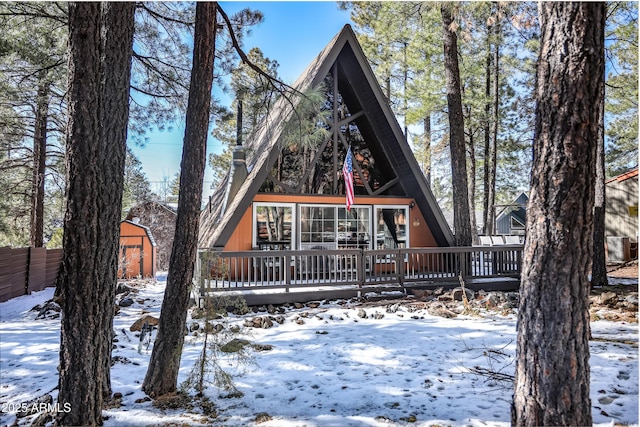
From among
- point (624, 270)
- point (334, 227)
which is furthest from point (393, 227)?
point (624, 270)

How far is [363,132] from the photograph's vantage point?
1029 centimetres

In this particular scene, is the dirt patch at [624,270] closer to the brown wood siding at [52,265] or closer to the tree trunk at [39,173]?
the brown wood siding at [52,265]

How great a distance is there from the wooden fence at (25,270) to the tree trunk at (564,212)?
960 cm

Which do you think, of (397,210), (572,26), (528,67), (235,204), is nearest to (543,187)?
(572,26)

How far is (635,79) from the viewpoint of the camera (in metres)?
10.2

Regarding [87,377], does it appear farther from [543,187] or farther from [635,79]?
[635,79]

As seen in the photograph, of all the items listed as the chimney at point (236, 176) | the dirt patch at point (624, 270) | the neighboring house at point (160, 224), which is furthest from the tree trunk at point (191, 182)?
the neighboring house at point (160, 224)

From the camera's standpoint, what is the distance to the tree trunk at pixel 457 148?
9.33 metres

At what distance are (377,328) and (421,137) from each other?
1603 cm

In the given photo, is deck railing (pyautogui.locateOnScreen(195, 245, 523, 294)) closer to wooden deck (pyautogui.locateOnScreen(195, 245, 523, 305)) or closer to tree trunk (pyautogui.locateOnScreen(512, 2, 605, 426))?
wooden deck (pyautogui.locateOnScreen(195, 245, 523, 305))

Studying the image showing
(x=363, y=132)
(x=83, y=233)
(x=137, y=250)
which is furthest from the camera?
(x=137, y=250)

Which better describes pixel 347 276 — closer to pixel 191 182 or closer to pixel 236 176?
pixel 236 176

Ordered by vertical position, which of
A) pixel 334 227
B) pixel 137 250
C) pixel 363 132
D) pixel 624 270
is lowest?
pixel 624 270

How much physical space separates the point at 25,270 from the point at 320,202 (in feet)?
24.1
